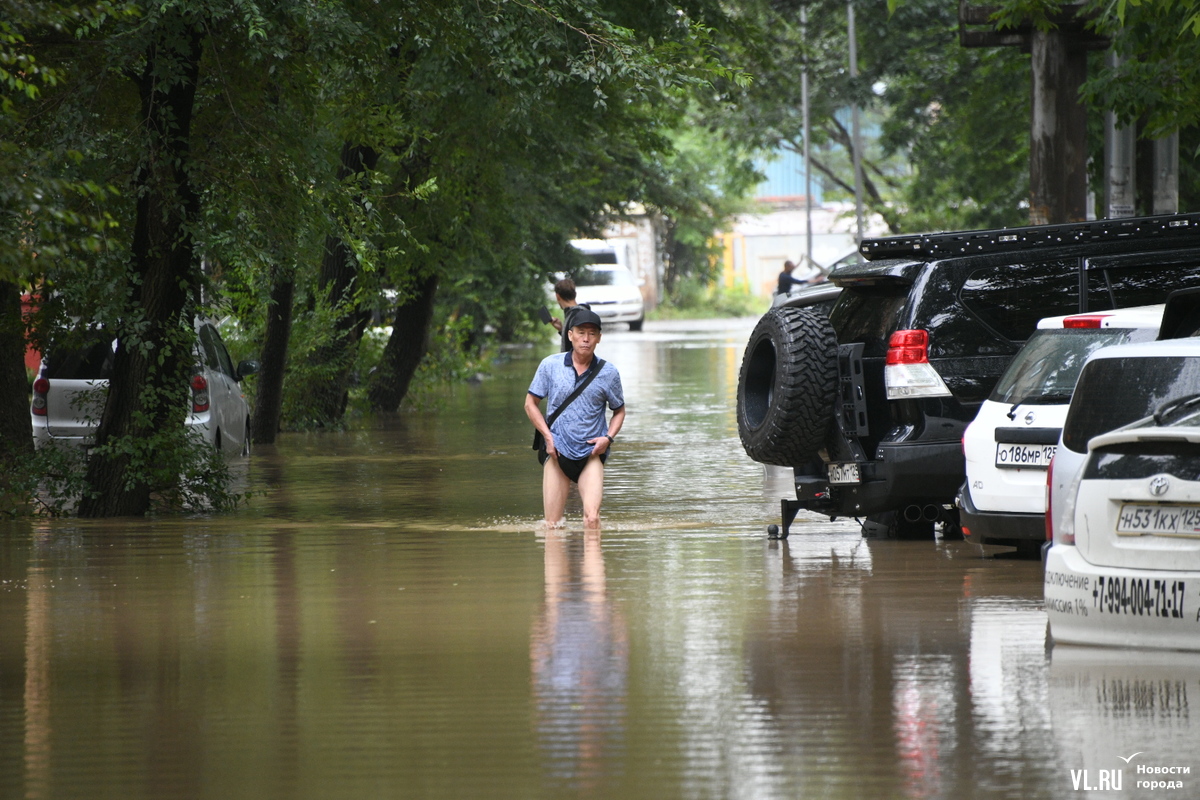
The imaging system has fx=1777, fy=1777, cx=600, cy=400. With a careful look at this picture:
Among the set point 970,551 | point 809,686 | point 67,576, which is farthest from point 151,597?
point 970,551

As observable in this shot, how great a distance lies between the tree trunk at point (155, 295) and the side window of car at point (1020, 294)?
215 inches

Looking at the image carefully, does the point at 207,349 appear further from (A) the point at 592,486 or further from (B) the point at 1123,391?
(B) the point at 1123,391

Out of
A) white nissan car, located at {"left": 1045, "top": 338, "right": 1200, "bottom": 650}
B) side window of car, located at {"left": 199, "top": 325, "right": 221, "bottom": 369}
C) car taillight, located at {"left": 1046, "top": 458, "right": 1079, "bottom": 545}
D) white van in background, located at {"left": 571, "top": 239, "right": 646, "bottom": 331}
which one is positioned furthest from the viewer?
white van in background, located at {"left": 571, "top": 239, "right": 646, "bottom": 331}

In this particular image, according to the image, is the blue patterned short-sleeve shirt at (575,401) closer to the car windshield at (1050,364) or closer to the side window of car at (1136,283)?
the car windshield at (1050,364)

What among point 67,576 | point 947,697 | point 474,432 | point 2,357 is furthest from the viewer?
point 474,432

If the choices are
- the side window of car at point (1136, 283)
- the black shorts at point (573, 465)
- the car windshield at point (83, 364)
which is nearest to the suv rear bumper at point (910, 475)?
the side window of car at point (1136, 283)

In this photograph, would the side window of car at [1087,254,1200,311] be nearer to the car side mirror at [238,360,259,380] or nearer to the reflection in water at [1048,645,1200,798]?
the reflection in water at [1048,645,1200,798]

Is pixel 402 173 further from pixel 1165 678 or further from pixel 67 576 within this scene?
pixel 1165 678

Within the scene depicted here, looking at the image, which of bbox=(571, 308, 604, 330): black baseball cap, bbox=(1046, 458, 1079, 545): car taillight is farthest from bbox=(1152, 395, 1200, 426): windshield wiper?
bbox=(571, 308, 604, 330): black baseball cap

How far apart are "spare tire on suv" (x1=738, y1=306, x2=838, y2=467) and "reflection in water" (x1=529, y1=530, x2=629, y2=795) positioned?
1499 millimetres

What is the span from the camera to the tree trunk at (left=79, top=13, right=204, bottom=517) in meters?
12.3

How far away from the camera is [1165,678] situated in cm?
688

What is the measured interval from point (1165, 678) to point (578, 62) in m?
7.72

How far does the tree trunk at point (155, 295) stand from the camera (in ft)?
40.3
